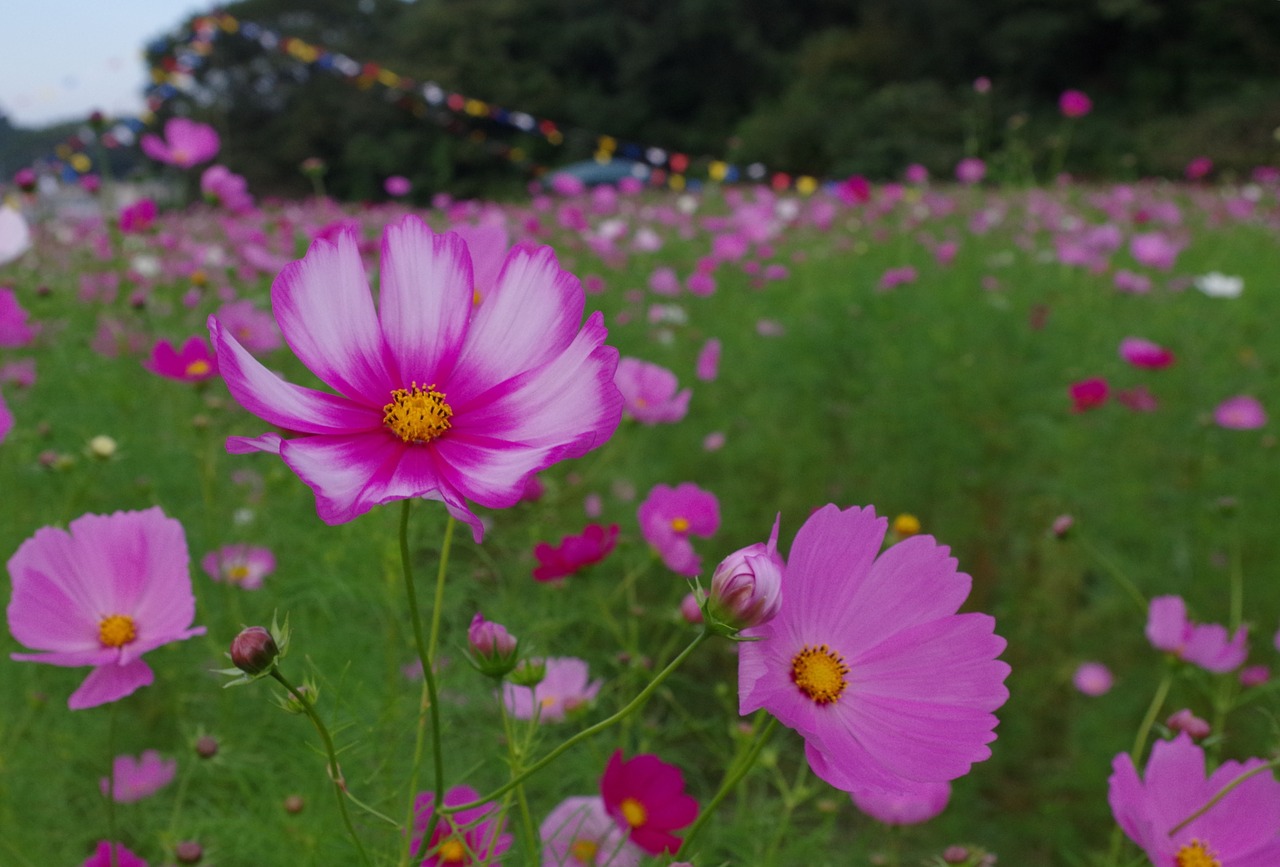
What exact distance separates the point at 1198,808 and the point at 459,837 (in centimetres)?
43

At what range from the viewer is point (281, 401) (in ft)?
1.24

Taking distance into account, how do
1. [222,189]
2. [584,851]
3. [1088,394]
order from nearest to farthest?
1. [584,851]
2. [1088,394]
3. [222,189]

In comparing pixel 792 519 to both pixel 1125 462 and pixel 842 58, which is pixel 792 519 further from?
pixel 842 58

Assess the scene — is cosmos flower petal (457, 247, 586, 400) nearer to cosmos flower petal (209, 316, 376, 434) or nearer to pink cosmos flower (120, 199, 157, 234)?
cosmos flower petal (209, 316, 376, 434)

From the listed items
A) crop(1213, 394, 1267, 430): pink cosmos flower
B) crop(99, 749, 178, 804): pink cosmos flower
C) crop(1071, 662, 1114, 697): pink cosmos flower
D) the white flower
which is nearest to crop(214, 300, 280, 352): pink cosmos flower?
crop(99, 749, 178, 804): pink cosmos flower

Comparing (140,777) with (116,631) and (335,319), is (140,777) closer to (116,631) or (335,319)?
(116,631)

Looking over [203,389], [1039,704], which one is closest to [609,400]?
[203,389]

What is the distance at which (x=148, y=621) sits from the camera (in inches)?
22.0

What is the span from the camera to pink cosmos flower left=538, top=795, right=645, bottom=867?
58cm

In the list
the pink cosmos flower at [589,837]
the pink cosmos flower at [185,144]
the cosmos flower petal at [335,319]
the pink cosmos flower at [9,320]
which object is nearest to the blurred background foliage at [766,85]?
the pink cosmos flower at [185,144]

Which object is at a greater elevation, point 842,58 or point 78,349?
point 78,349

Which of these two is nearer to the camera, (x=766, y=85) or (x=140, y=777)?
(x=140, y=777)

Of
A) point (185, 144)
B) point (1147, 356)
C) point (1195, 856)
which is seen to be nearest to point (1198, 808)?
point (1195, 856)

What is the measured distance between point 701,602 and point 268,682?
665 millimetres
